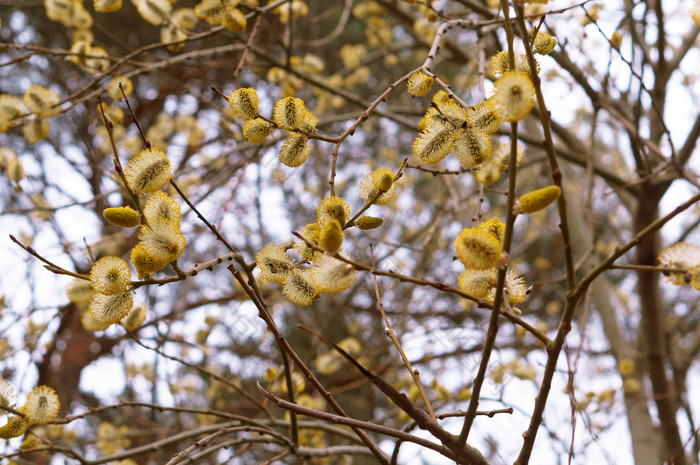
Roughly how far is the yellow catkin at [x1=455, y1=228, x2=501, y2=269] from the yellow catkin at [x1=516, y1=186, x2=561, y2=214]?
6cm

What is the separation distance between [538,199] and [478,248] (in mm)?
103

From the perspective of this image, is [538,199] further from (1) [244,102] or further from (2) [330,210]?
(1) [244,102]

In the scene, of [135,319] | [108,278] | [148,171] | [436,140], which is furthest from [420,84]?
[135,319]

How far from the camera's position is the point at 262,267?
35.1 inches

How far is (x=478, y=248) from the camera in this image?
2.31 feet

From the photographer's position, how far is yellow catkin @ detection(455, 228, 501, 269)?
2.28 ft

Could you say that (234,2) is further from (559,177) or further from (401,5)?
(401,5)

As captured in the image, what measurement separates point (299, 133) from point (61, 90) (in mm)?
5121

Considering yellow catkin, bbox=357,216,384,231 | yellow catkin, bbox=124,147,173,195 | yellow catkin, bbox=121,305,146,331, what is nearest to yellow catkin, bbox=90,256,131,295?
yellow catkin, bbox=124,147,173,195

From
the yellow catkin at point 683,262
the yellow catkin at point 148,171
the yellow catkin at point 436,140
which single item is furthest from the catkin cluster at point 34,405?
the yellow catkin at point 683,262

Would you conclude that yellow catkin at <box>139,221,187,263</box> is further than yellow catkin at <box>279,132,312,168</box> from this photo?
No

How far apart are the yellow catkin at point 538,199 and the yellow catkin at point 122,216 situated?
22.6 inches

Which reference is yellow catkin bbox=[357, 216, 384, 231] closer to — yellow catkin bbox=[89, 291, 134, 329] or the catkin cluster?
yellow catkin bbox=[89, 291, 134, 329]

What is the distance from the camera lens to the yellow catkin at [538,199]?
70cm
